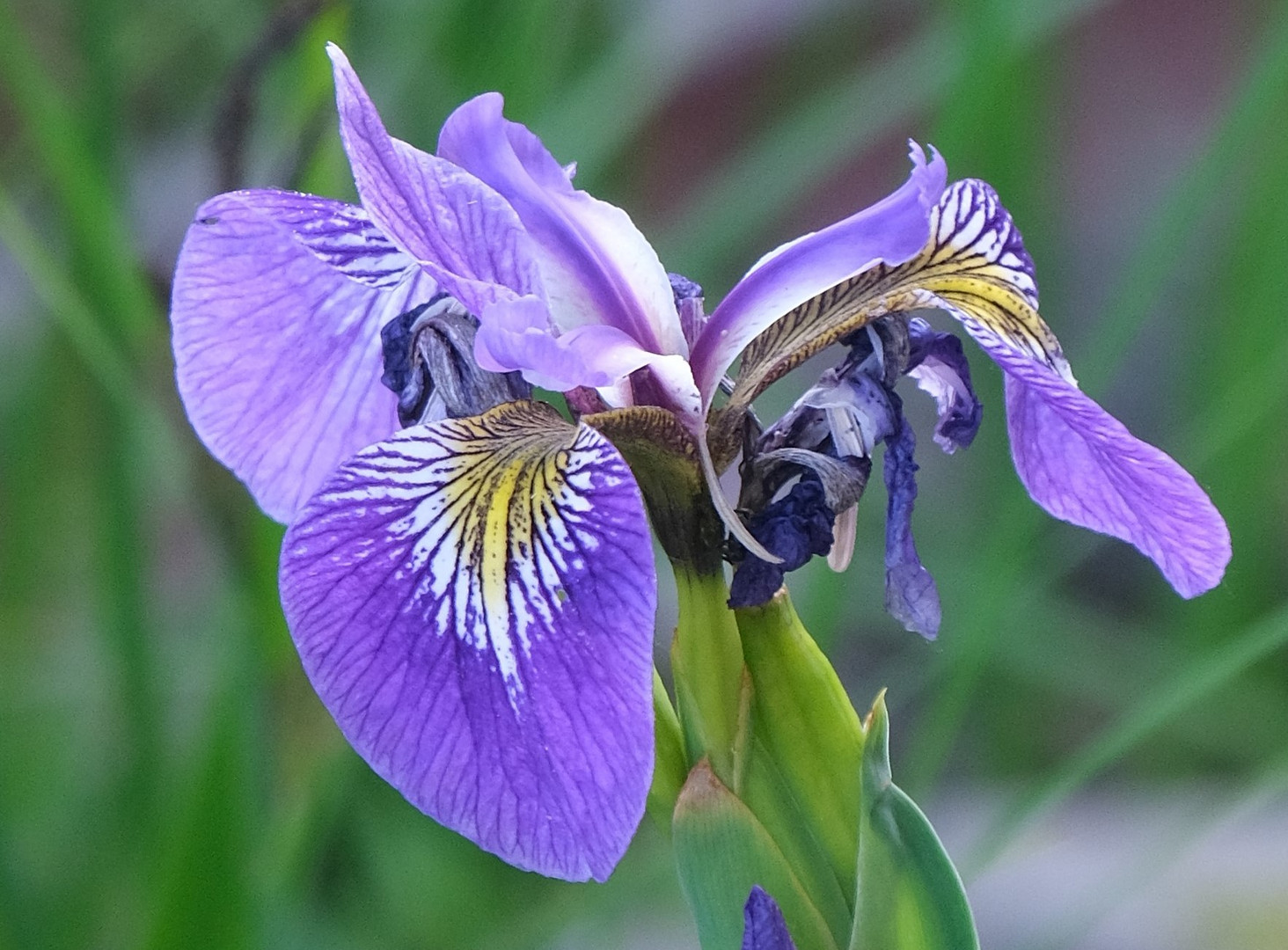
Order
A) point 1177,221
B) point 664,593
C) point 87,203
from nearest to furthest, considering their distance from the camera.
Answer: point 1177,221 → point 87,203 → point 664,593

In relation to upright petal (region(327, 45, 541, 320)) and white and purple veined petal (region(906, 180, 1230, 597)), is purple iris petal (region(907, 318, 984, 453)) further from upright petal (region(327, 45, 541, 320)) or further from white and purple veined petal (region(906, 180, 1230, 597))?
upright petal (region(327, 45, 541, 320))

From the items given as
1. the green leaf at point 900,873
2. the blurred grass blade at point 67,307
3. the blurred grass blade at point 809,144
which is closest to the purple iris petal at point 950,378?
the green leaf at point 900,873

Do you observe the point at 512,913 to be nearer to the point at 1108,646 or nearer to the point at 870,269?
the point at 1108,646

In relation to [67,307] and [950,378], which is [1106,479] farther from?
[67,307]

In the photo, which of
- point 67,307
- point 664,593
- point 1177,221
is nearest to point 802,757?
point 1177,221

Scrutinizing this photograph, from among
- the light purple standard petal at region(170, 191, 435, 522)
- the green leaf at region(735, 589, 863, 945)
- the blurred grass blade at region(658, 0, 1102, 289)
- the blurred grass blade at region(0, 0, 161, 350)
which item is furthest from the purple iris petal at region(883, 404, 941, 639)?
the blurred grass blade at region(0, 0, 161, 350)

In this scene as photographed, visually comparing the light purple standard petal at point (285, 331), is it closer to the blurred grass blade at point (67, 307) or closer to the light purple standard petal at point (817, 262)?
the light purple standard petal at point (817, 262)

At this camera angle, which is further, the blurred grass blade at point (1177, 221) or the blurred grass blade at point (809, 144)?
the blurred grass blade at point (809, 144)
